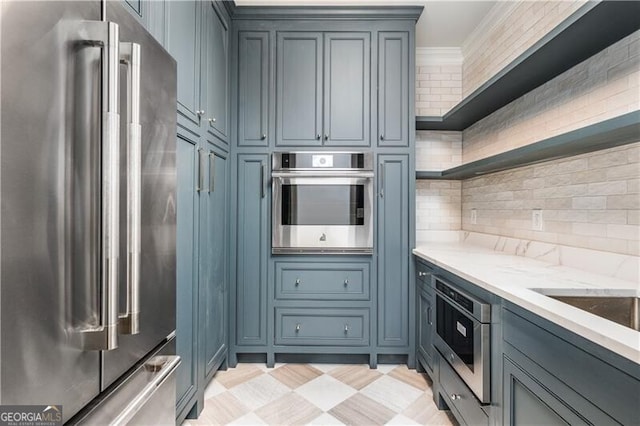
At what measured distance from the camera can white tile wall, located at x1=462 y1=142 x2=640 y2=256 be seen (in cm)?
128

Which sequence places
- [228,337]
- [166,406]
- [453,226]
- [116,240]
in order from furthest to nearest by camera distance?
[453,226], [228,337], [166,406], [116,240]

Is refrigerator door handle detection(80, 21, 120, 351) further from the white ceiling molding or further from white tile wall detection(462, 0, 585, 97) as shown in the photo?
the white ceiling molding

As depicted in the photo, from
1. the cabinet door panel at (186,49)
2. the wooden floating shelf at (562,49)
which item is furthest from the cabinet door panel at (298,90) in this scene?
the wooden floating shelf at (562,49)

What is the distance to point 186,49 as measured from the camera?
1.48 meters

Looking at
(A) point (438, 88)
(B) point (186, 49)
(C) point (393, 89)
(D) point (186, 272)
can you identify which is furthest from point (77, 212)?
(A) point (438, 88)

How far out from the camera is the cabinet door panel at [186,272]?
1.42 meters

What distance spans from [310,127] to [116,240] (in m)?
1.86

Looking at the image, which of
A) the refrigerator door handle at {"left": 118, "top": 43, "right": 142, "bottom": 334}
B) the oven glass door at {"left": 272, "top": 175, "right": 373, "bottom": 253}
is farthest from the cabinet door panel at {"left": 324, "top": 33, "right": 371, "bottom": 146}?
the refrigerator door handle at {"left": 118, "top": 43, "right": 142, "bottom": 334}

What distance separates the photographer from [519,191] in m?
1.98

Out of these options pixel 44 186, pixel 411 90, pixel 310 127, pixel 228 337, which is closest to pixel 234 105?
pixel 310 127

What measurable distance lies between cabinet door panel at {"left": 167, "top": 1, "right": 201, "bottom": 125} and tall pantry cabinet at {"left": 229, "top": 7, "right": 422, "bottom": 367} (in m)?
0.67

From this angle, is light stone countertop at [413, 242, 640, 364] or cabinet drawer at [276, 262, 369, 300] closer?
light stone countertop at [413, 242, 640, 364]

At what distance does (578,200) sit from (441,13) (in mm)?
1722

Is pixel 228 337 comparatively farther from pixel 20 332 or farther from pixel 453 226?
pixel 453 226
